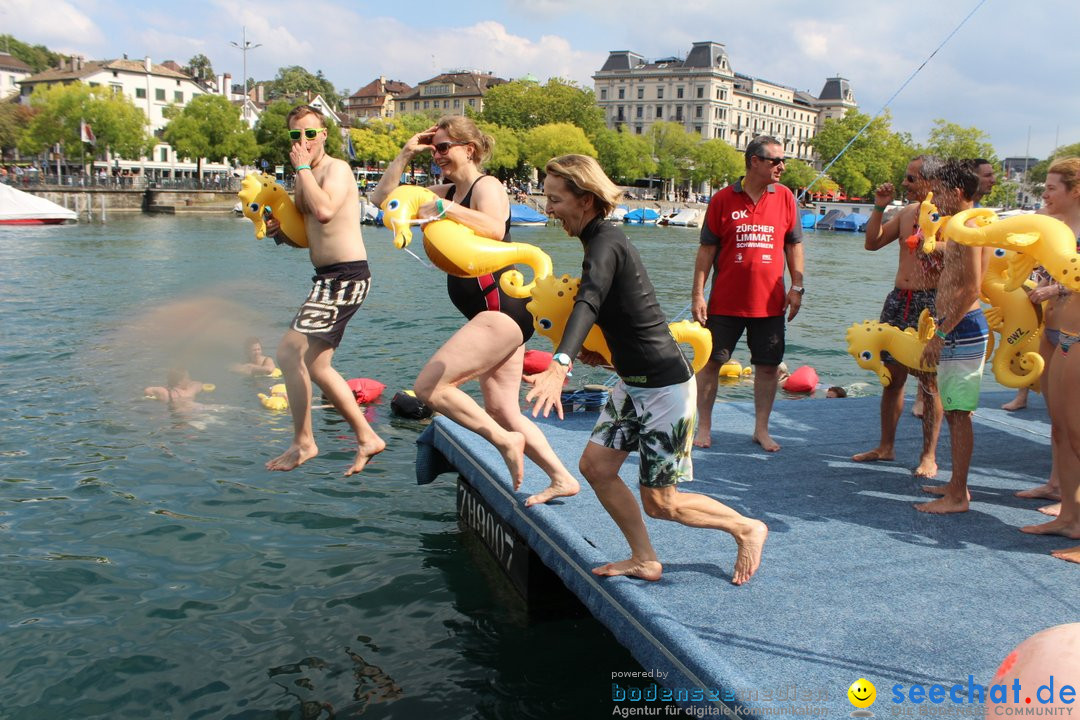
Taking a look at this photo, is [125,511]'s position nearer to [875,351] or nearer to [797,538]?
[797,538]

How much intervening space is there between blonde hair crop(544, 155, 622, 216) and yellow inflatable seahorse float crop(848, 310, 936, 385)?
2.84 m

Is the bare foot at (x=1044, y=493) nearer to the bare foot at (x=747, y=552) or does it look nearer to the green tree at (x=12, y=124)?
the bare foot at (x=747, y=552)

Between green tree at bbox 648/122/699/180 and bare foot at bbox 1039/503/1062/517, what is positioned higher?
green tree at bbox 648/122/699/180

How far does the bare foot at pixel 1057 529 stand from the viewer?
16.9 ft

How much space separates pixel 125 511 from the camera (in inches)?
305

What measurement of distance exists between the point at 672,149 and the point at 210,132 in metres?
62.4

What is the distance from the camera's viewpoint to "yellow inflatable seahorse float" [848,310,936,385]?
624 cm

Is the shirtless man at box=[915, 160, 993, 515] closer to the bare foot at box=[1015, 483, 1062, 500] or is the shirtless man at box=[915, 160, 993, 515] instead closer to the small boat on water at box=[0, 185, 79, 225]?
the bare foot at box=[1015, 483, 1062, 500]

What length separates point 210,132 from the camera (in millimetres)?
76250

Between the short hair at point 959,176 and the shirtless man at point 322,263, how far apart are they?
4.00 meters

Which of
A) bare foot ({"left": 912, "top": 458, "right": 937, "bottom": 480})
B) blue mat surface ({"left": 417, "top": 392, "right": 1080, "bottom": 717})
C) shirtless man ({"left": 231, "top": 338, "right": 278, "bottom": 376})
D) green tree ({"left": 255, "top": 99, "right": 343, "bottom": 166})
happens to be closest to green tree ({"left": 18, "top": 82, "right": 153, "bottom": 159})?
green tree ({"left": 255, "top": 99, "right": 343, "bottom": 166})

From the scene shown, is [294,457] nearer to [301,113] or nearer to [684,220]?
[301,113]

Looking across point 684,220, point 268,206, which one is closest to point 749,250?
point 268,206

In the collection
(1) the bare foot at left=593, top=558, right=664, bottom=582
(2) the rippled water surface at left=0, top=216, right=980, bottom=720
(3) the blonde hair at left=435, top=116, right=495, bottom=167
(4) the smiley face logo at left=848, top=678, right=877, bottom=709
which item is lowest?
(2) the rippled water surface at left=0, top=216, right=980, bottom=720
